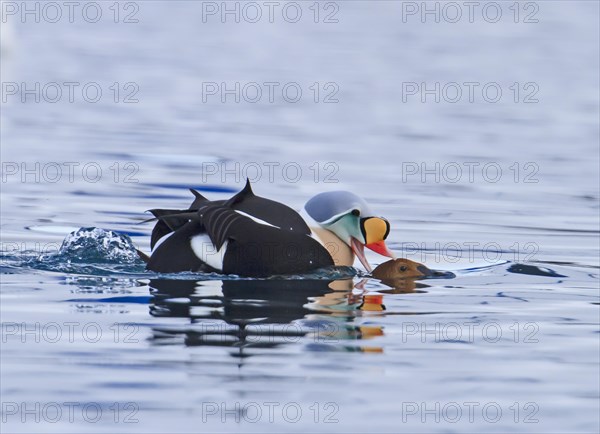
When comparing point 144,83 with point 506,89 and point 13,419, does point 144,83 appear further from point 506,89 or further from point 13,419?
point 13,419

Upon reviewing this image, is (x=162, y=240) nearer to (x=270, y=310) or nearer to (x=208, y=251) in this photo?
(x=208, y=251)

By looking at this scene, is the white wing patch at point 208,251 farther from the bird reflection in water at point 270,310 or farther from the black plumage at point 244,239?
the bird reflection in water at point 270,310

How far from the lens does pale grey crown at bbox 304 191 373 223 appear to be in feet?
32.0

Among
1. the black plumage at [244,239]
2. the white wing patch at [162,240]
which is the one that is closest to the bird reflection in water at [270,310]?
the black plumage at [244,239]

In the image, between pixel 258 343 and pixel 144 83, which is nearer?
pixel 258 343

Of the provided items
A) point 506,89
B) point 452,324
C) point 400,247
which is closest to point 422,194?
point 400,247

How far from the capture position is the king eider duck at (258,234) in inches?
364

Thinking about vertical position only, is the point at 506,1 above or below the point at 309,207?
above

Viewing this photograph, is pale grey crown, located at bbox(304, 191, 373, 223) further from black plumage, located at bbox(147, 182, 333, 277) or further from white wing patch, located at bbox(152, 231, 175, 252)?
white wing patch, located at bbox(152, 231, 175, 252)

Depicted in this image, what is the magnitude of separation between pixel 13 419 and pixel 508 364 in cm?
247

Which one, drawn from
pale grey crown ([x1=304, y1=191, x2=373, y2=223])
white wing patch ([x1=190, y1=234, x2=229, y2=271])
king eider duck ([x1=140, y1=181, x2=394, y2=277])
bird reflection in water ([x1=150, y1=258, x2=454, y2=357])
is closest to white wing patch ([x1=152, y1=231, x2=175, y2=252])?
king eider duck ([x1=140, y1=181, x2=394, y2=277])

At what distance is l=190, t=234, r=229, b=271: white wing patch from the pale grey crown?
0.78 metres

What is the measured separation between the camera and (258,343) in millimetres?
7555

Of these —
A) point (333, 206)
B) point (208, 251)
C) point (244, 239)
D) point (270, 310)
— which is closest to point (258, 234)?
point (244, 239)
